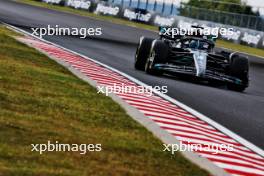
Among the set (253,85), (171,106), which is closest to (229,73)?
(253,85)

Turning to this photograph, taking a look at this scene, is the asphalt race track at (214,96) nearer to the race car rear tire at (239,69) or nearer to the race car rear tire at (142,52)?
the race car rear tire at (142,52)

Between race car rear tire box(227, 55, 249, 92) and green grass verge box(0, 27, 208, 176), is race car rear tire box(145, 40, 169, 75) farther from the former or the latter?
green grass verge box(0, 27, 208, 176)

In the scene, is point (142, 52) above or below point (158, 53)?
below

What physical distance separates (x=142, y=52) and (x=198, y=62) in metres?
1.83

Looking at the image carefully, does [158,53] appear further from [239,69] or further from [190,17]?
[190,17]

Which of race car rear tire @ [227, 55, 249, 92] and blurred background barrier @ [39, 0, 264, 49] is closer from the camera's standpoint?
race car rear tire @ [227, 55, 249, 92]

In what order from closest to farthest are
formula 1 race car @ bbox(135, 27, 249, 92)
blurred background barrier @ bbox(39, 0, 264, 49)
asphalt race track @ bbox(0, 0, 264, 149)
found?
1. asphalt race track @ bbox(0, 0, 264, 149)
2. formula 1 race car @ bbox(135, 27, 249, 92)
3. blurred background barrier @ bbox(39, 0, 264, 49)

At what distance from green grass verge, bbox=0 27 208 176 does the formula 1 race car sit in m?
4.08

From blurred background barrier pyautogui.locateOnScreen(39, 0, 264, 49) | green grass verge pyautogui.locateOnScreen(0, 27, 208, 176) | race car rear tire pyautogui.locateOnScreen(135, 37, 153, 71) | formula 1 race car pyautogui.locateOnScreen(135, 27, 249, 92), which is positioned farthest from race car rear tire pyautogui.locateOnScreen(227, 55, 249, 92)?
blurred background barrier pyautogui.locateOnScreen(39, 0, 264, 49)

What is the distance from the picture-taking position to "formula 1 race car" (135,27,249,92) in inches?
571

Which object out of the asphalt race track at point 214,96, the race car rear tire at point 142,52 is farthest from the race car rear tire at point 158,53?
the race car rear tire at point 142,52

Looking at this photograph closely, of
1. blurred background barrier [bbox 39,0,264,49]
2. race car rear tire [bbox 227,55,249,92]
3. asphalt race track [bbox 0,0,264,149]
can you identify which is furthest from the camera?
blurred background barrier [bbox 39,0,264,49]

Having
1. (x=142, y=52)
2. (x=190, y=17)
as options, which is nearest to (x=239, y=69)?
(x=142, y=52)

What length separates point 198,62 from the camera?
568 inches
